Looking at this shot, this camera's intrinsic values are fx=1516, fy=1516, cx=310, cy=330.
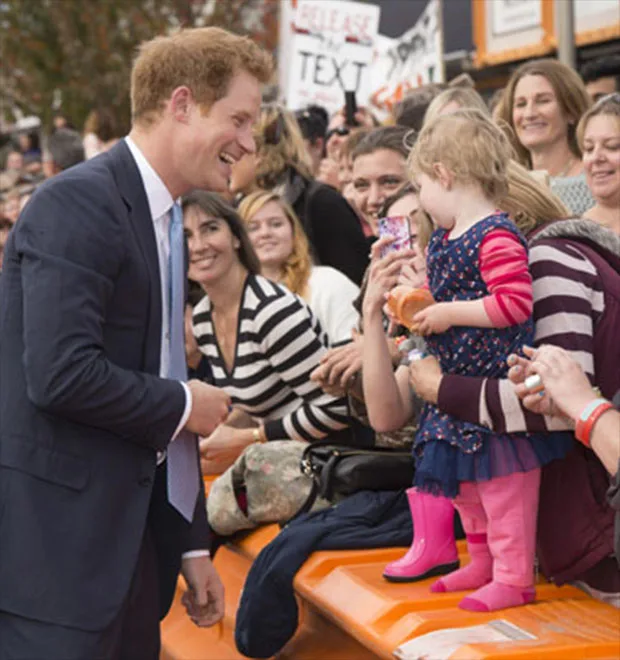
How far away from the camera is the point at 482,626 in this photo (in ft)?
12.7

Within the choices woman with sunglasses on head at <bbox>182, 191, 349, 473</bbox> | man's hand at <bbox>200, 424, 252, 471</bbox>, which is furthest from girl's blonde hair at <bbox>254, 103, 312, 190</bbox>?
man's hand at <bbox>200, 424, 252, 471</bbox>

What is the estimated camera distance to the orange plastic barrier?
12.0 ft

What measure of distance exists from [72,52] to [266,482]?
76.3 feet

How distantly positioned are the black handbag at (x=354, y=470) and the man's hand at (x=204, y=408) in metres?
1.37

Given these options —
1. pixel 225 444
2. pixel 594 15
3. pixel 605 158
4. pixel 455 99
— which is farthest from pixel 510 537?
pixel 594 15

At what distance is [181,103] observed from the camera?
12.0ft

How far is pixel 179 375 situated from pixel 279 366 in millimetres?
1990

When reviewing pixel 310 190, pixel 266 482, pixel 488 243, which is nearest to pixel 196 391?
pixel 488 243

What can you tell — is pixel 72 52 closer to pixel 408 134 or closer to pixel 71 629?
pixel 408 134

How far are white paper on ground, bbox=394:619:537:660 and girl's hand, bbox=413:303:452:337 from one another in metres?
0.78

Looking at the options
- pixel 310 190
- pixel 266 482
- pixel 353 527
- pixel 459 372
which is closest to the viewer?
pixel 459 372

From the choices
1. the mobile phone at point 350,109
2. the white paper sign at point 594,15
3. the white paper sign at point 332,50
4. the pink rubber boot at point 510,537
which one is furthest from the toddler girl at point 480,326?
the white paper sign at point 594,15

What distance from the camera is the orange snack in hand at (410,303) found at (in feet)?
13.4

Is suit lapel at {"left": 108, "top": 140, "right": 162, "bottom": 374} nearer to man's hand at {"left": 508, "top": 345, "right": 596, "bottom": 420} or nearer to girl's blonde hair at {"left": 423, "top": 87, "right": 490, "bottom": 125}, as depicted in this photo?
man's hand at {"left": 508, "top": 345, "right": 596, "bottom": 420}
